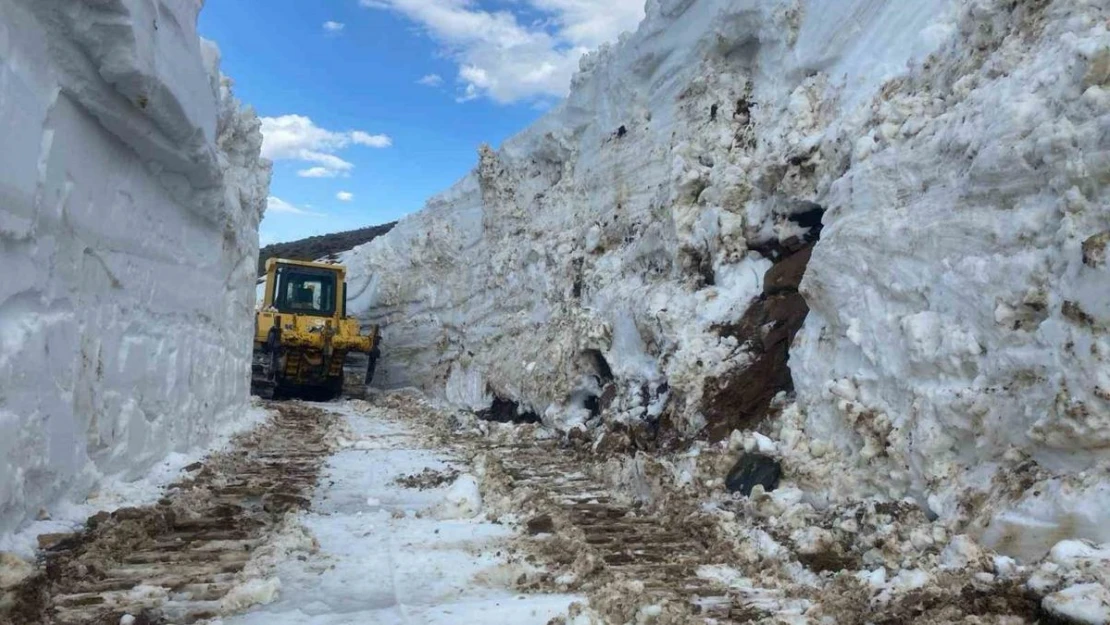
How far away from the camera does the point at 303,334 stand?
1521 cm

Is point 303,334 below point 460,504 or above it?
above

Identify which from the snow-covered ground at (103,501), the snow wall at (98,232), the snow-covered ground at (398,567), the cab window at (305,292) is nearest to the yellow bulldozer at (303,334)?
the cab window at (305,292)

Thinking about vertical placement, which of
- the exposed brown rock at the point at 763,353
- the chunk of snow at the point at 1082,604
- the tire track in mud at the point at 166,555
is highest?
the exposed brown rock at the point at 763,353

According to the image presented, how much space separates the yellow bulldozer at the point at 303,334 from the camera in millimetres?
15234

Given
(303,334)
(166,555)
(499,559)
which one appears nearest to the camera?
(166,555)

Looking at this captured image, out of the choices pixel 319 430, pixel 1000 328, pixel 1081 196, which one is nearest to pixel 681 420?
pixel 1000 328

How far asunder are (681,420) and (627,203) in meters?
4.48

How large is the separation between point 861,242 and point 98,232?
4.40 meters

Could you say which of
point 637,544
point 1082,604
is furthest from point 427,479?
point 1082,604

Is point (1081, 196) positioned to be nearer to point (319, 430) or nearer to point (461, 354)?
point (319, 430)

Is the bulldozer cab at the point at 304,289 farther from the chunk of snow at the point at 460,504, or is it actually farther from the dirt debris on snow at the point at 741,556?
the chunk of snow at the point at 460,504

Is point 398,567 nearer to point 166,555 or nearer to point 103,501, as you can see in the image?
point 166,555

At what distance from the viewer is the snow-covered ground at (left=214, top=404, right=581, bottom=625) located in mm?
3361

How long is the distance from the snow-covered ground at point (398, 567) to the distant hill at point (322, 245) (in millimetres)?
29565
